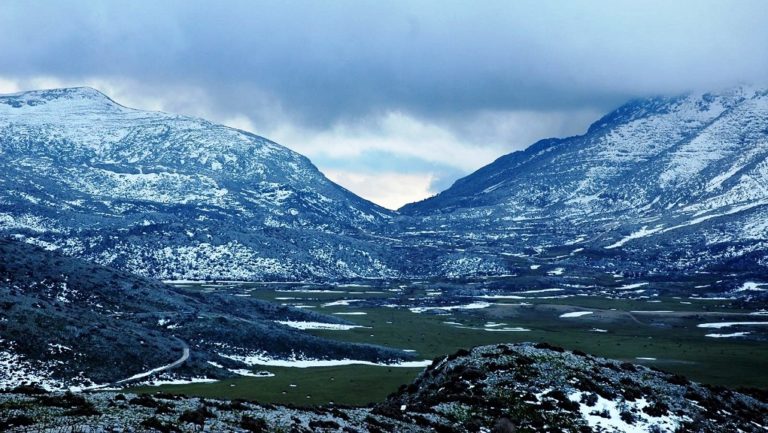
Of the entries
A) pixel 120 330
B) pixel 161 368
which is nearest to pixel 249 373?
pixel 161 368

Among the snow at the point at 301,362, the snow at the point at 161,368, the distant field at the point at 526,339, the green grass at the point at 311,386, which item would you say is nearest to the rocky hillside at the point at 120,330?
the snow at the point at 161,368

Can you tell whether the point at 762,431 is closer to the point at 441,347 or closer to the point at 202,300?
the point at 441,347

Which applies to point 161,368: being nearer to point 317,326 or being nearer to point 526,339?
point 317,326

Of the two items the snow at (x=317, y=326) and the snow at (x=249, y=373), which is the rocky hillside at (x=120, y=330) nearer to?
the snow at (x=249, y=373)

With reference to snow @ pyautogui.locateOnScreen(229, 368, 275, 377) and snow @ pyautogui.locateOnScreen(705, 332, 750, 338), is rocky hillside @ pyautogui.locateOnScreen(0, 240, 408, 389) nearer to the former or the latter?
snow @ pyautogui.locateOnScreen(229, 368, 275, 377)

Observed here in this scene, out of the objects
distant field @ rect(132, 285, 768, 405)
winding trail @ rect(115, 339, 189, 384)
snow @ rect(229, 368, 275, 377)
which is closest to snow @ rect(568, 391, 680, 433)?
distant field @ rect(132, 285, 768, 405)

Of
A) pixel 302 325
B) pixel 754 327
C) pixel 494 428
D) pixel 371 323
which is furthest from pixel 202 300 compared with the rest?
pixel 494 428
